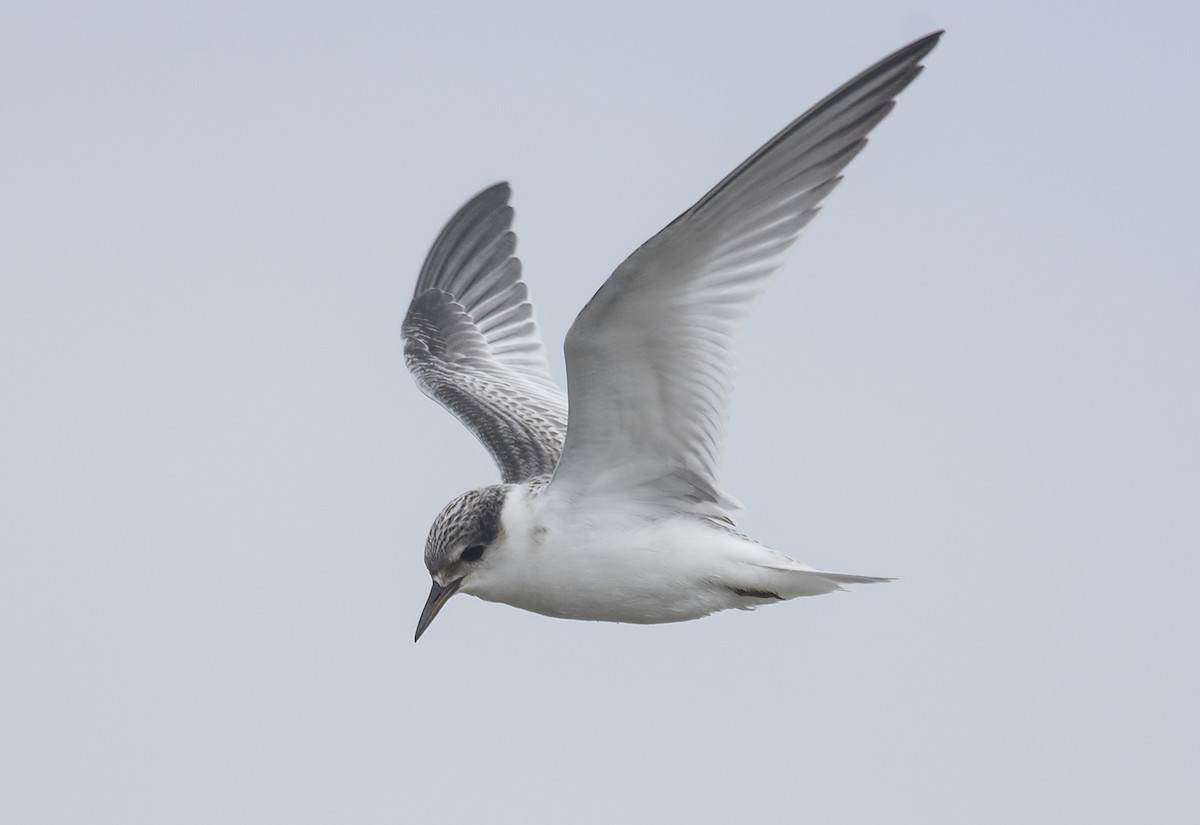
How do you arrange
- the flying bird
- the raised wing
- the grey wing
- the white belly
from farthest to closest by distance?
1. the grey wing
2. the white belly
3. the flying bird
4. the raised wing

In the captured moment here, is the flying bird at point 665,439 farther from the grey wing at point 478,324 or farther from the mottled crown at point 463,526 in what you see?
the grey wing at point 478,324

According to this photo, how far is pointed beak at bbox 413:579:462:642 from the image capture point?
10062mm

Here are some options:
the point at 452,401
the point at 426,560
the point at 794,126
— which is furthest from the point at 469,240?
the point at 794,126

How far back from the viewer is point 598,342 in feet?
30.1

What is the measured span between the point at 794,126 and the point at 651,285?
3.24ft

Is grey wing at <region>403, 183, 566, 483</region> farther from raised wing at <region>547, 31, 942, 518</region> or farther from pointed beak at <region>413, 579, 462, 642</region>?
raised wing at <region>547, 31, 942, 518</region>

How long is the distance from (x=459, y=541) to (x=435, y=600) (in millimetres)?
428

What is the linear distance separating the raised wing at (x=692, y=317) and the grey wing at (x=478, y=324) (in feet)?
9.16

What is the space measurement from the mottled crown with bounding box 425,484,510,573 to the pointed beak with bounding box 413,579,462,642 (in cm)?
11

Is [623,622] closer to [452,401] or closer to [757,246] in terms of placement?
[757,246]

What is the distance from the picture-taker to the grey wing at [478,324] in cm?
1320

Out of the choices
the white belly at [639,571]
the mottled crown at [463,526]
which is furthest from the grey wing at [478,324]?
the white belly at [639,571]

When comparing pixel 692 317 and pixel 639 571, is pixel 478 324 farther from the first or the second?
pixel 692 317

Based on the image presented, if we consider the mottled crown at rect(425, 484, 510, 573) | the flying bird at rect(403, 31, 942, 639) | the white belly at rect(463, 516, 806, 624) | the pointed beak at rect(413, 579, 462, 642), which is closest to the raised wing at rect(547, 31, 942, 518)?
the flying bird at rect(403, 31, 942, 639)
